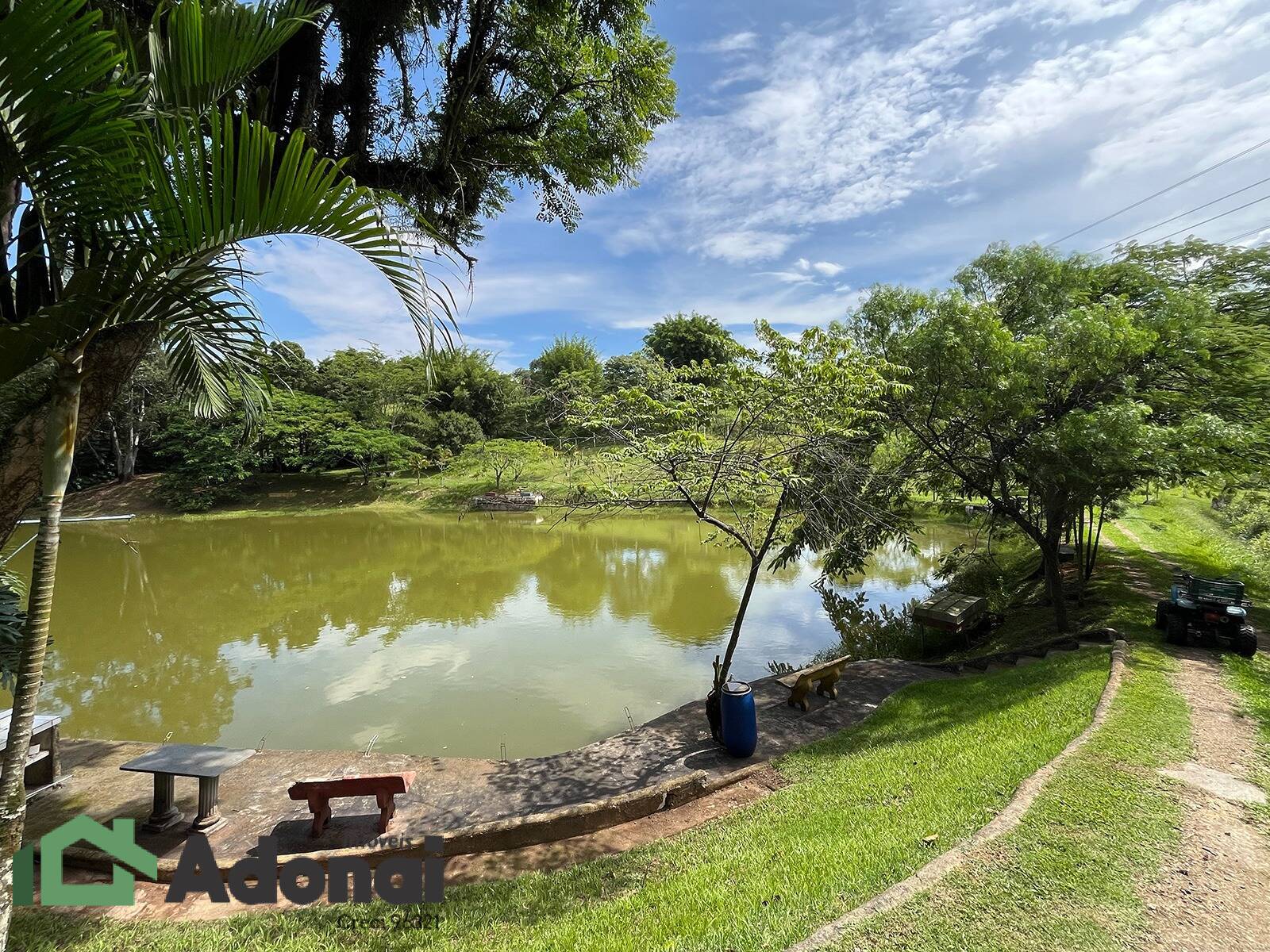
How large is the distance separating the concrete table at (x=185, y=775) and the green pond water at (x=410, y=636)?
1.98 metres

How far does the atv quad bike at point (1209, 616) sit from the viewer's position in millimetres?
6328

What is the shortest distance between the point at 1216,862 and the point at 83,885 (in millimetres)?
6609

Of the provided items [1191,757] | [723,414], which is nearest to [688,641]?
[723,414]

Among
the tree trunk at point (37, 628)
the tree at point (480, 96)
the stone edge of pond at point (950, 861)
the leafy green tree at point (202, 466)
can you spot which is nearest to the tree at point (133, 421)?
the leafy green tree at point (202, 466)

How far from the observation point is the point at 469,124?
664 centimetres

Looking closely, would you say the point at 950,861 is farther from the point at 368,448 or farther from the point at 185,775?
the point at 368,448

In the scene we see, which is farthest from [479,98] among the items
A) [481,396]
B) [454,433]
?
[481,396]

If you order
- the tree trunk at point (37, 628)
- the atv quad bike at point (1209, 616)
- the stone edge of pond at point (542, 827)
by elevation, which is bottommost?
the stone edge of pond at point (542, 827)

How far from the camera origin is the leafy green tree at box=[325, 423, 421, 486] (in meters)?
26.6

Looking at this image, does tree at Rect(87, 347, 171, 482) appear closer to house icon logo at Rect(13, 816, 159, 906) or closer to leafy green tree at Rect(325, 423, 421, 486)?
leafy green tree at Rect(325, 423, 421, 486)

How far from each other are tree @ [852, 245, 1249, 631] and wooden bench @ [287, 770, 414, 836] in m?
7.44

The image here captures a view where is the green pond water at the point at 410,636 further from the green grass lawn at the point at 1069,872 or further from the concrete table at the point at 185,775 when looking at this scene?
the green grass lawn at the point at 1069,872

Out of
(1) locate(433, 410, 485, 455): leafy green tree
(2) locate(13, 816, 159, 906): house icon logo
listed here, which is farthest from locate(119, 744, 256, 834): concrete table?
(1) locate(433, 410, 485, 455): leafy green tree

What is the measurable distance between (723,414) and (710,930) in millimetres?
4228
